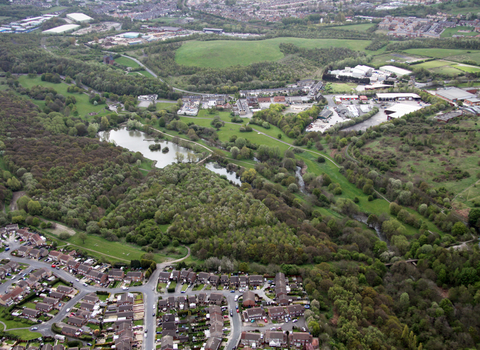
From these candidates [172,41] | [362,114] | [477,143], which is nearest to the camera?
[477,143]

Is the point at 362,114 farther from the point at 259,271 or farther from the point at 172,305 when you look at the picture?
the point at 172,305

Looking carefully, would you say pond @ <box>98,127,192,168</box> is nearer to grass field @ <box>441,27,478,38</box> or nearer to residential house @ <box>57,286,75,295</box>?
residential house @ <box>57,286,75,295</box>

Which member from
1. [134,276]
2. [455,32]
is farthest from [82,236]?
[455,32]

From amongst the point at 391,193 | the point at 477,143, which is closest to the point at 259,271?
the point at 391,193

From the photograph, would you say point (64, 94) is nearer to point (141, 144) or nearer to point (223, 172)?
point (141, 144)

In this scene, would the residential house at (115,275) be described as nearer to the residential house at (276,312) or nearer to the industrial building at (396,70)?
the residential house at (276,312)

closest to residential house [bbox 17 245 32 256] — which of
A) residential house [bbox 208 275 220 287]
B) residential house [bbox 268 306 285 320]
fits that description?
residential house [bbox 208 275 220 287]
